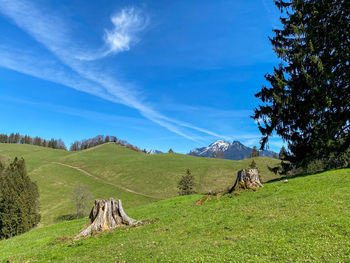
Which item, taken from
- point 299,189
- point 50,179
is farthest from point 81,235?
point 50,179

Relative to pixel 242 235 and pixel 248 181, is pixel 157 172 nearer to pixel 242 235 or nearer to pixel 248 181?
pixel 248 181

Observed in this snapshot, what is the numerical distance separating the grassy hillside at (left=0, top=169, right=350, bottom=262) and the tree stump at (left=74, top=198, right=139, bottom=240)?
1.26 m

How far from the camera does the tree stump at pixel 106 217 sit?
677 inches

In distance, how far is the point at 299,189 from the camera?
1880cm

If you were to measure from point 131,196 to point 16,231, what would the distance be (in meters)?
43.6

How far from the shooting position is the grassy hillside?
27.1ft

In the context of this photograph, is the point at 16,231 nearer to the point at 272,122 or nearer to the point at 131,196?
the point at 131,196

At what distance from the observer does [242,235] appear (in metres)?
10.9

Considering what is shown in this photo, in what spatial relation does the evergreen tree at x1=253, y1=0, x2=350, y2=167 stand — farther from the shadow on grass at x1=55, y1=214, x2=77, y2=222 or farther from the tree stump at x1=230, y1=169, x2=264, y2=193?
the shadow on grass at x1=55, y1=214, x2=77, y2=222

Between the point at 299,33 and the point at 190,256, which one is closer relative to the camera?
the point at 190,256

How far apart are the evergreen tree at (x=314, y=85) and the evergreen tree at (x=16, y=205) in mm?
69388

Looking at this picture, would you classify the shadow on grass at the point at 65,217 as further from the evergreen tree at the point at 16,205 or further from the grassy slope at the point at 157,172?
the grassy slope at the point at 157,172

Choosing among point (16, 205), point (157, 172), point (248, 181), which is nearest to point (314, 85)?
point (248, 181)

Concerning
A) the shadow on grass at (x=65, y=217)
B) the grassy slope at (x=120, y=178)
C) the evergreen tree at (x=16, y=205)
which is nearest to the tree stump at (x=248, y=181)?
the grassy slope at (x=120, y=178)
